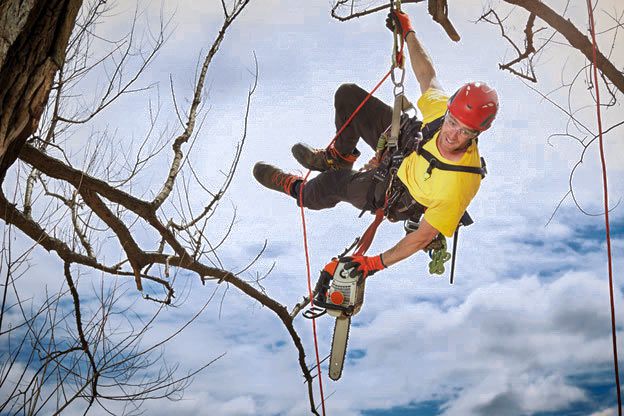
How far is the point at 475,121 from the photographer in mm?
2975

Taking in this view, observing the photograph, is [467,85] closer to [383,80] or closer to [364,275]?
[383,80]

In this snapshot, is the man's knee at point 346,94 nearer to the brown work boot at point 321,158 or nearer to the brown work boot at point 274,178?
the brown work boot at point 321,158

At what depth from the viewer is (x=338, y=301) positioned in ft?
11.3

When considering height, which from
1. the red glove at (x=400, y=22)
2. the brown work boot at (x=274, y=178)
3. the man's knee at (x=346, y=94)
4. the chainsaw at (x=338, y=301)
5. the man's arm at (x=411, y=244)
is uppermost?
the red glove at (x=400, y=22)

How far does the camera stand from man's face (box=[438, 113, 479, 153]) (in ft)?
9.91

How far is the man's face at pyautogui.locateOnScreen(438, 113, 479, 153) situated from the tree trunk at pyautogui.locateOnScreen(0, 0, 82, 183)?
68.2 inches

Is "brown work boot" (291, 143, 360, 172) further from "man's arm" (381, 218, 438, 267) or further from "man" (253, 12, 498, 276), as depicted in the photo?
"man's arm" (381, 218, 438, 267)

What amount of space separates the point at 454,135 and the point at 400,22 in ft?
2.78

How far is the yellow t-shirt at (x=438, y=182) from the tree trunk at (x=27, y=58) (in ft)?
5.81

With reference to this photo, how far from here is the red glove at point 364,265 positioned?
347cm

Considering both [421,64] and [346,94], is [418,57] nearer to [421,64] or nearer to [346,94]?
[421,64]

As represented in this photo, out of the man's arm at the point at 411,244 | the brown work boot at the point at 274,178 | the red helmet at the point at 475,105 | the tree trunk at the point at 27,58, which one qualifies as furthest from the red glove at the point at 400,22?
the tree trunk at the point at 27,58

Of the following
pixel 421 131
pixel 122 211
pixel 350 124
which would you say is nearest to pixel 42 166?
pixel 122 211

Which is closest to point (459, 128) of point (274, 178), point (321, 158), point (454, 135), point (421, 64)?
point (454, 135)
